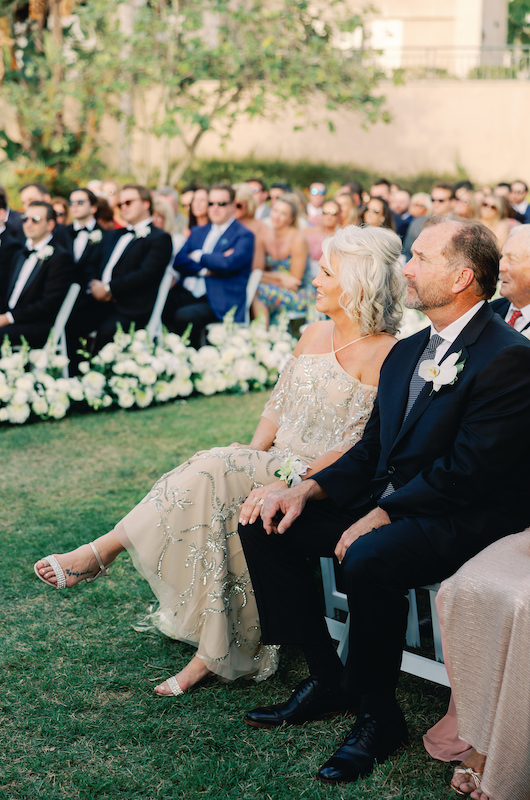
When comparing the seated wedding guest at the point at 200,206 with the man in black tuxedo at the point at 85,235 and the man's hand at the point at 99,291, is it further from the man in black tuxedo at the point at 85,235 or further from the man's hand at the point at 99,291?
the man's hand at the point at 99,291

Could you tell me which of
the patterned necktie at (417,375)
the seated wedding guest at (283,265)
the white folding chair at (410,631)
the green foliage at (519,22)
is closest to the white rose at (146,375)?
the seated wedding guest at (283,265)

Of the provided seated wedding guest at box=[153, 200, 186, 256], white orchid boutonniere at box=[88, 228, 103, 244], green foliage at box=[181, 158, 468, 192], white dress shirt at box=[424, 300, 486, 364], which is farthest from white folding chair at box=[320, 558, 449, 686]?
green foliage at box=[181, 158, 468, 192]

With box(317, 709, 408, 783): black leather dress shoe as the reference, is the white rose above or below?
below

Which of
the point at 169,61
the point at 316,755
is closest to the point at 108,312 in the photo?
the point at 316,755

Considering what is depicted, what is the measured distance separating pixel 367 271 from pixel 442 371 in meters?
0.76

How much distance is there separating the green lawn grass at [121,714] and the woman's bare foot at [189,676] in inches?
1.7

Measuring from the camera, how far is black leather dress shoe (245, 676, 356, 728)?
116 inches

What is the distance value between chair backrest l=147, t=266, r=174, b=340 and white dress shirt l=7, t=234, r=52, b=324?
1089 mm

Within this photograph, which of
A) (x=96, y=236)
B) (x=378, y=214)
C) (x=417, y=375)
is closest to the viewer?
(x=417, y=375)

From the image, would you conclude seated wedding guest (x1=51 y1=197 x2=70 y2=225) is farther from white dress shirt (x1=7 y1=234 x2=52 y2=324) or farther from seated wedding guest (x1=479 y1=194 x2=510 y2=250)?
seated wedding guest (x1=479 y1=194 x2=510 y2=250)

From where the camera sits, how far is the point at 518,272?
11.9 feet

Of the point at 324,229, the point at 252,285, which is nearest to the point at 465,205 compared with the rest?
the point at 324,229

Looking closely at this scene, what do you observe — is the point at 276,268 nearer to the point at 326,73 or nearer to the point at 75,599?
the point at 75,599

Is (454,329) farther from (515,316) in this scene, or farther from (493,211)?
(493,211)
